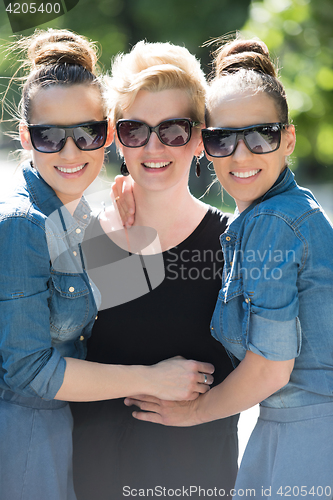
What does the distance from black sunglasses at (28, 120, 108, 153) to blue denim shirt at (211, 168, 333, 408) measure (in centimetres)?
71

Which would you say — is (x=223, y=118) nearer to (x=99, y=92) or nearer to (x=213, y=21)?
(x=99, y=92)

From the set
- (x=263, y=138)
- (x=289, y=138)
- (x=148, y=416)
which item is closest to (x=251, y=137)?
(x=263, y=138)

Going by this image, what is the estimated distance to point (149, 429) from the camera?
2127 mm

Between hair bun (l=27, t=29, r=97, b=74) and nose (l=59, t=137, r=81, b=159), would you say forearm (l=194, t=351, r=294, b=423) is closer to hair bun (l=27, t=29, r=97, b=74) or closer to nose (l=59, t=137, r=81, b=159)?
nose (l=59, t=137, r=81, b=159)

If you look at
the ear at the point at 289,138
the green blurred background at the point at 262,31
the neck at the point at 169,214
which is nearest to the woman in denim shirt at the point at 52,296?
the neck at the point at 169,214

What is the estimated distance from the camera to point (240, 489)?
1756 millimetres

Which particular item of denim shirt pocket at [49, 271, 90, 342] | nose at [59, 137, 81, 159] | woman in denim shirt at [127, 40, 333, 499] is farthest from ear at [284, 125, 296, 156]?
denim shirt pocket at [49, 271, 90, 342]

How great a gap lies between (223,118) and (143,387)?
3.55 feet

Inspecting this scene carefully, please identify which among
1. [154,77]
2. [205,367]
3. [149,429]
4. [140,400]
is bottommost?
[149,429]

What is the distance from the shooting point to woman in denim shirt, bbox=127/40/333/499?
1.55m

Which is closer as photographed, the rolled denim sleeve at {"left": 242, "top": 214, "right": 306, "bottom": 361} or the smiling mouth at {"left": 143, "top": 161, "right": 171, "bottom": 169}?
the rolled denim sleeve at {"left": 242, "top": 214, "right": 306, "bottom": 361}

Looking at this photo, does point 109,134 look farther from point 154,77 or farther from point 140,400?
point 140,400

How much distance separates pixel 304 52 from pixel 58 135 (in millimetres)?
7726

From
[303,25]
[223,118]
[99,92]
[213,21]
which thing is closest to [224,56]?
[223,118]
